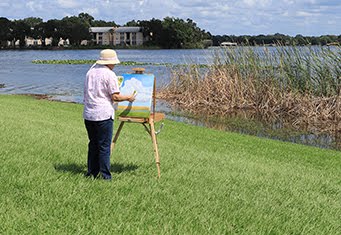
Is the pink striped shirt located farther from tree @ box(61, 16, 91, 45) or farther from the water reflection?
tree @ box(61, 16, 91, 45)

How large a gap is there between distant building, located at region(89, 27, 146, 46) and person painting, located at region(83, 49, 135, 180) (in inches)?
6174

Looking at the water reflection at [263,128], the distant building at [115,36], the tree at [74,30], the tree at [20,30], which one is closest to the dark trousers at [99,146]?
the water reflection at [263,128]

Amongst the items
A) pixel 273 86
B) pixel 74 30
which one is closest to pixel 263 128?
pixel 273 86

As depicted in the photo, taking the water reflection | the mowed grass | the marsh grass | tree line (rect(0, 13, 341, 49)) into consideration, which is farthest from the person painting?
tree line (rect(0, 13, 341, 49))

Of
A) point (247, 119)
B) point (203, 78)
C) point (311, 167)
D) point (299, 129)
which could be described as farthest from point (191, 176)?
point (203, 78)

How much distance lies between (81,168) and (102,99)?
147 centimetres

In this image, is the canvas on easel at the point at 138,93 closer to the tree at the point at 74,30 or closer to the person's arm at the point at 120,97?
the person's arm at the point at 120,97

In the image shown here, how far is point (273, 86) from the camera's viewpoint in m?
20.2

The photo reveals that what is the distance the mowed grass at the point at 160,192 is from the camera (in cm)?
529

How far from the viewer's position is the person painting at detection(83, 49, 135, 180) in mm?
6355

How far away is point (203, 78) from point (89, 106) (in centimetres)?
1726

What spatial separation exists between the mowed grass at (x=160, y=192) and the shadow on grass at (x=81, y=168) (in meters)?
0.02

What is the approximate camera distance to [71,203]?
5.75 meters

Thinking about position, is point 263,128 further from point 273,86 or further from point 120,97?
point 120,97
